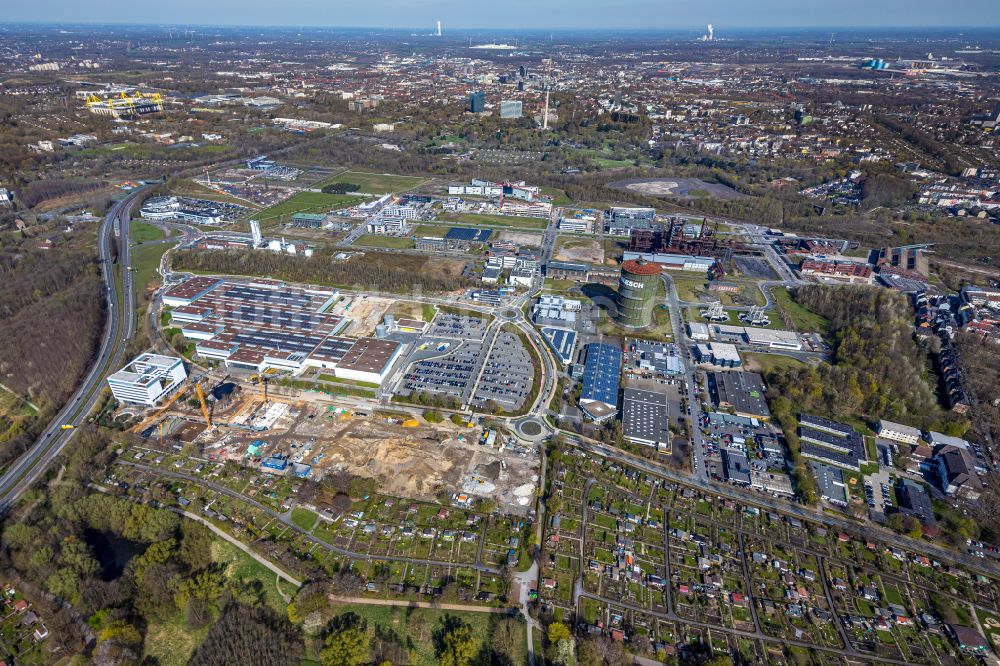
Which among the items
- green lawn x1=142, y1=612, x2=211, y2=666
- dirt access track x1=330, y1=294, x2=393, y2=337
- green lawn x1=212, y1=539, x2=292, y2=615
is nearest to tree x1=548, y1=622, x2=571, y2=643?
green lawn x1=212, y1=539, x2=292, y2=615

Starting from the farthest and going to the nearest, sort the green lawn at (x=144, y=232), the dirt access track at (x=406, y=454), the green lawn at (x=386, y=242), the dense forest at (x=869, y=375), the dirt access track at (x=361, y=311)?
the green lawn at (x=144, y=232) < the green lawn at (x=386, y=242) < the dirt access track at (x=361, y=311) < the dense forest at (x=869, y=375) < the dirt access track at (x=406, y=454)

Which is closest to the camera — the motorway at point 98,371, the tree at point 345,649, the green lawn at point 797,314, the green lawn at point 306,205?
the tree at point 345,649

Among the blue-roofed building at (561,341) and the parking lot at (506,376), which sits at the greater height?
the blue-roofed building at (561,341)

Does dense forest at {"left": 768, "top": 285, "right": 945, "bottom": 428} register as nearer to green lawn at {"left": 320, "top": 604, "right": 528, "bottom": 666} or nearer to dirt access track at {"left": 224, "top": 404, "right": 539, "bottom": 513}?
dirt access track at {"left": 224, "top": 404, "right": 539, "bottom": 513}

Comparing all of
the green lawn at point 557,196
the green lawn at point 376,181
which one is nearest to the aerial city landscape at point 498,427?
the green lawn at point 557,196

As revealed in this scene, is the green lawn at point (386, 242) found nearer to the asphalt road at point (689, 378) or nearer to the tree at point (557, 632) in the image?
the asphalt road at point (689, 378)

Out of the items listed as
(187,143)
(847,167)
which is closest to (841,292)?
(847,167)

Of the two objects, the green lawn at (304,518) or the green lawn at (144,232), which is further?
the green lawn at (144,232)
